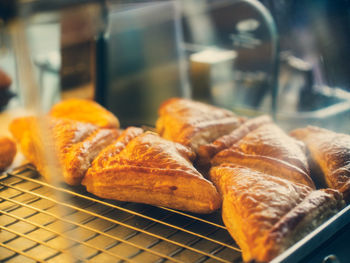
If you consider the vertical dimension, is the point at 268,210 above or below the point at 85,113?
A: below

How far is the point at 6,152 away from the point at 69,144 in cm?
34

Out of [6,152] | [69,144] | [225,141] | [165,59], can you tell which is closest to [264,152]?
[225,141]

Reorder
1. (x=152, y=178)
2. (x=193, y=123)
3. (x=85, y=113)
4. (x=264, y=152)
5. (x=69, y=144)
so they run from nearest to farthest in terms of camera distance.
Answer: (x=152, y=178) → (x=264, y=152) → (x=69, y=144) → (x=193, y=123) → (x=85, y=113)

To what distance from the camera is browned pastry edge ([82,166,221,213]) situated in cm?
158

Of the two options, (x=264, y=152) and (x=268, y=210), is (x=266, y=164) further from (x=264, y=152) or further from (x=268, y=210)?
(x=268, y=210)

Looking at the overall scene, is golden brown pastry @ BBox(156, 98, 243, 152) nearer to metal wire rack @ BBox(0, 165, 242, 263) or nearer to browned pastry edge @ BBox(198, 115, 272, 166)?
browned pastry edge @ BBox(198, 115, 272, 166)

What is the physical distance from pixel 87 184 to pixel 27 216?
0.27 meters

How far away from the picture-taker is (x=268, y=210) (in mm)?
1336

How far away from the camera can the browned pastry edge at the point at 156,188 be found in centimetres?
158

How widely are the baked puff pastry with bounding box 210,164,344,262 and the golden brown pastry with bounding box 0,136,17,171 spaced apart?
3.56ft

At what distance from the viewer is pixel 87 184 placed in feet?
5.71

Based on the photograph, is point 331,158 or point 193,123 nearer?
point 331,158

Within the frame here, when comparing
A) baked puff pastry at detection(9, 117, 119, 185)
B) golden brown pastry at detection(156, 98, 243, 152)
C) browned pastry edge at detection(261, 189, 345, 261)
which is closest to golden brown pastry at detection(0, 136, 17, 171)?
baked puff pastry at detection(9, 117, 119, 185)

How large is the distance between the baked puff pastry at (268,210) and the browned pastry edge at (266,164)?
0.10 metres
